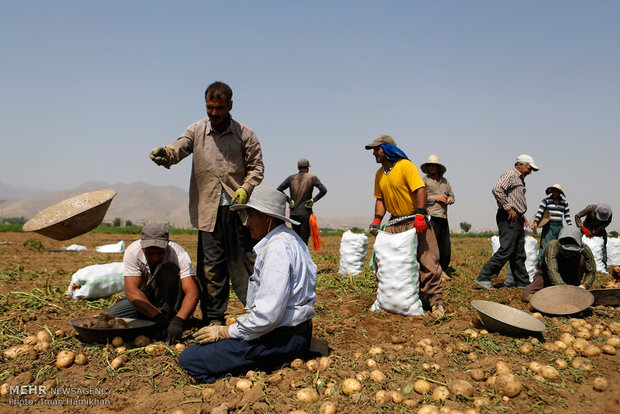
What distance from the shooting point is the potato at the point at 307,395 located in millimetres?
2467

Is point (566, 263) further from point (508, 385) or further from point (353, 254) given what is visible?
point (508, 385)

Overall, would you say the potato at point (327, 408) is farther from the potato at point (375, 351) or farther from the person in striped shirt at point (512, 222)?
the person in striped shirt at point (512, 222)

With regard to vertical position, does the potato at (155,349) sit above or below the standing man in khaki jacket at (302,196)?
below

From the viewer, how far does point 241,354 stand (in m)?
2.79

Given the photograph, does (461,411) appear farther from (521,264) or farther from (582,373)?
(521,264)

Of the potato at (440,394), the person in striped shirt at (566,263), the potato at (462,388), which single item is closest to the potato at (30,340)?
the potato at (440,394)

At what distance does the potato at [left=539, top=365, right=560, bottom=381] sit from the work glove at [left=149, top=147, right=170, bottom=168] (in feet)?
10.8

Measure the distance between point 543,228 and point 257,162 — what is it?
233 inches

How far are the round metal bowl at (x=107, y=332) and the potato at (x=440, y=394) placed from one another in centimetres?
230

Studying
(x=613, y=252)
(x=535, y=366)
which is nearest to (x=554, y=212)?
(x=613, y=252)

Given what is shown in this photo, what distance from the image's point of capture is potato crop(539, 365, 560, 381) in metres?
2.67

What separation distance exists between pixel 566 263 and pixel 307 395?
420cm

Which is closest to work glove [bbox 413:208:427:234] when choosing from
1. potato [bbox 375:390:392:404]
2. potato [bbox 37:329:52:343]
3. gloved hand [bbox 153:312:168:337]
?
potato [bbox 375:390:392:404]

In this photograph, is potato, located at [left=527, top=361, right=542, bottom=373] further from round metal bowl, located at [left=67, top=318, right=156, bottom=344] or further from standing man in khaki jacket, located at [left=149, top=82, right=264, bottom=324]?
round metal bowl, located at [left=67, top=318, right=156, bottom=344]
